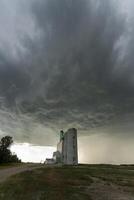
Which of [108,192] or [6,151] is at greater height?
[6,151]

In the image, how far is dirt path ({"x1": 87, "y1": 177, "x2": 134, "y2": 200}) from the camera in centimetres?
2277

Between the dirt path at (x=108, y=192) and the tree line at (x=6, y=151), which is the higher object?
the tree line at (x=6, y=151)

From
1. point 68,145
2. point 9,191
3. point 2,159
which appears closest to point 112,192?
point 9,191

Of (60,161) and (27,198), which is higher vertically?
(60,161)

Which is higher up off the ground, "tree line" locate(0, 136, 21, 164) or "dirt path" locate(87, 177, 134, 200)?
"tree line" locate(0, 136, 21, 164)

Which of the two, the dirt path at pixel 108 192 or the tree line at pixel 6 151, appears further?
the tree line at pixel 6 151

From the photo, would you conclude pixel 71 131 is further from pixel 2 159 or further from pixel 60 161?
pixel 2 159

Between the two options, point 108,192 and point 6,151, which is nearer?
point 108,192

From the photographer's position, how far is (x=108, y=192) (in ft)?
81.6

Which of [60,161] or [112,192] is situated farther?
[60,161]

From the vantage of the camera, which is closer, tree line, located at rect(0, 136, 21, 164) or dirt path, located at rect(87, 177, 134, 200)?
dirt path, located at rect(87, 177, 134, 200)

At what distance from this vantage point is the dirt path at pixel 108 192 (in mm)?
22770

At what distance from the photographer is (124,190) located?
86.3 feet

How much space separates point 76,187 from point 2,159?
70.0 m
